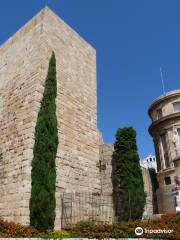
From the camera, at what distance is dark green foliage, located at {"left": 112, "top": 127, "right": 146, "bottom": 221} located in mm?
11148

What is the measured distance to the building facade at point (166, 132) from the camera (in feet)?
52.4

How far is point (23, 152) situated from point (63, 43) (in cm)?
558

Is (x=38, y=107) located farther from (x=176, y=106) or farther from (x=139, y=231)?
(x=176, y=106)

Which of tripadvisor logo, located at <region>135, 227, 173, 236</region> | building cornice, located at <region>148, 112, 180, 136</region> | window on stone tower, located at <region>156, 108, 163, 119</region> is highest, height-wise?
window on stone tower, located at <region>156, 108, 163, 119</region>

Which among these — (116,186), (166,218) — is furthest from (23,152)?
(166,218)

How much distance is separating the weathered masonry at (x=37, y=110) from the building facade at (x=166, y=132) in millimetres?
4578

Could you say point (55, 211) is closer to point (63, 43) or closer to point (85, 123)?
point (85, 123)

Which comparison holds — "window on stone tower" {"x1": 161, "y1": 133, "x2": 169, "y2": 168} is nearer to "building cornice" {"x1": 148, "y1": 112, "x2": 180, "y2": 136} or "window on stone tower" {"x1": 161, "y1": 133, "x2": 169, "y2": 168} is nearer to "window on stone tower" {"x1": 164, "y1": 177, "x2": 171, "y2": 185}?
"building cornice" {"x1": 148, "y1": 112, "x2": 180, "y2": 136}

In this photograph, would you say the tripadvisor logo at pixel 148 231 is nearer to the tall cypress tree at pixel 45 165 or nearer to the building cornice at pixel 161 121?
the tall cypress tree at pixel 45 165

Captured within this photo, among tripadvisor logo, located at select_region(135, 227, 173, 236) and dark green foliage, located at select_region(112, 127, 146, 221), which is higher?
dark green foliage, located at select_region(112, 127, 146, 221)

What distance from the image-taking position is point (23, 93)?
38.2 ft

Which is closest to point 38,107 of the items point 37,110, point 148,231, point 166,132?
point 37,110

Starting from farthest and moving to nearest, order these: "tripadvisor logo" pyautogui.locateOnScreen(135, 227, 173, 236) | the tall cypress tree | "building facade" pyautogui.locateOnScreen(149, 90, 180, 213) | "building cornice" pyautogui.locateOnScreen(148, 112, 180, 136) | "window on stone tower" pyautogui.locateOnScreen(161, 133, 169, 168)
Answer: "window on stone tower" pyautogui.locateOnScreen(161, 133, 169, 168), "building cornice" pyautogui.locateOnScreen(148, 112, 180, 136), "building facade" pyautogui.locateOnScreen(149, 90, 180, 213), the tall cypress tree, "tripadvisor logo" pyautogui.locateOnScreen(135, 227, 173, 236)

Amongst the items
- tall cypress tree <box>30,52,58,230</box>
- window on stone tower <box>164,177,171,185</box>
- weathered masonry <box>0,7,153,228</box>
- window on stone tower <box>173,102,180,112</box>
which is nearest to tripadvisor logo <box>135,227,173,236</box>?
tall cypress tree <box>30,52,58,230</box>
